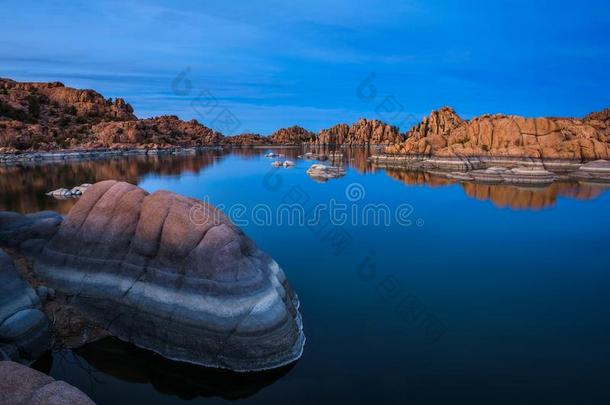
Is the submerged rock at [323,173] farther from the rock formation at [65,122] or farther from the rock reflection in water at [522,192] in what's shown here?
the rock formation at [65,122]

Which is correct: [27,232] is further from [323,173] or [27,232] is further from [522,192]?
[522,192]

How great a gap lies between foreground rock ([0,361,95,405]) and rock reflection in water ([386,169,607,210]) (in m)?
46.2

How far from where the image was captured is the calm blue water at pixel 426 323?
38.0 ft

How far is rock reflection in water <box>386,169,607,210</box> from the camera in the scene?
4672 centimetres

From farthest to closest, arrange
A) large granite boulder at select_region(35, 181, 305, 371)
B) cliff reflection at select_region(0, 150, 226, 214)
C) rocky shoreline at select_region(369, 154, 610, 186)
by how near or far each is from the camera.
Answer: rocky shoreline at select_region(369, 154, 610, 186)
cliff reflection at select_region(0, 150, 226, 214)
large granite boulder at select_region(35, 181, 305, 371)

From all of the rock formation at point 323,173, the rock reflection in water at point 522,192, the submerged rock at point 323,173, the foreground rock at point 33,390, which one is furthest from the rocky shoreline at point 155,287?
the submerged rock at point 323,173

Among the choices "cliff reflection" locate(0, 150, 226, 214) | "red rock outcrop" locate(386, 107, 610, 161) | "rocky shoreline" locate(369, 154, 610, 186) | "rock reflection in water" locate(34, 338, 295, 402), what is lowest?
"rock reflection in water" locate(34, 338, 295, 402)

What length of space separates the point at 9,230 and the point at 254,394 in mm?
12816

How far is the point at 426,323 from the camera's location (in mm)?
16125

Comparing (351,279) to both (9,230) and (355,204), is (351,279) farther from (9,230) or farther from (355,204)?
(355,204)

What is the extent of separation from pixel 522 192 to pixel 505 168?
779 inches

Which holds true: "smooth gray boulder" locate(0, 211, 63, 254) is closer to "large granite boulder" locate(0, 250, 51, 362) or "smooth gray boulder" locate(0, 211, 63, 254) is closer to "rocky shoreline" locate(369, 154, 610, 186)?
"large granite boulder" locate(0, 250, 51, 362)

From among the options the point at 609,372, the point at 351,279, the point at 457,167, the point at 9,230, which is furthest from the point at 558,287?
the point at 457,167

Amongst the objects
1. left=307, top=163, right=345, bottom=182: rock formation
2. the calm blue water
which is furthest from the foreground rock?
left=307, top=163, right=345, bottom=182: rock formation
